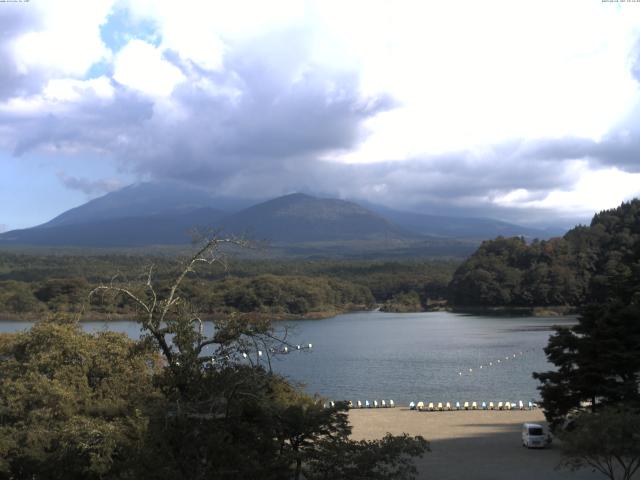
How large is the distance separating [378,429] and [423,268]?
90.3m

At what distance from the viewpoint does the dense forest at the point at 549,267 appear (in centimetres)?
7906

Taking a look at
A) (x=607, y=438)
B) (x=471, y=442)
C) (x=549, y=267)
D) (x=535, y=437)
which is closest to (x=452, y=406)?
(x=471, y=442)

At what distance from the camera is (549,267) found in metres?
82.2

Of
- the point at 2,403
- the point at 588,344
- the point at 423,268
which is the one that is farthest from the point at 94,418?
the point at 423,268

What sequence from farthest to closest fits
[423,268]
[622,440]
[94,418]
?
[423,268]
[94,418]
[622,440]

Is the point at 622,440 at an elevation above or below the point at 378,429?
above

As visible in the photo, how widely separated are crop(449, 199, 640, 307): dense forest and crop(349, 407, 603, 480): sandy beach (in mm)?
54894

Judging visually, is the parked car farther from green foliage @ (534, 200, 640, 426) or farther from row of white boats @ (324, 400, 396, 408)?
row of white boats @ (324, 400, 396, 408)

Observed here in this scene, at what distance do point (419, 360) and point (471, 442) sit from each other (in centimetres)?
2173

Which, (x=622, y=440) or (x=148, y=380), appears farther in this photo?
(x=148, y=380)

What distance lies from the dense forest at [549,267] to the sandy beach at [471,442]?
54894 mm

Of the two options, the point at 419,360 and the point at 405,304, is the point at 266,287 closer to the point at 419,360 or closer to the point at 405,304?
the point at 405,304

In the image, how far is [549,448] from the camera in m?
17.5

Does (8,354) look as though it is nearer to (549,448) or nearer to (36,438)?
(36,438)
